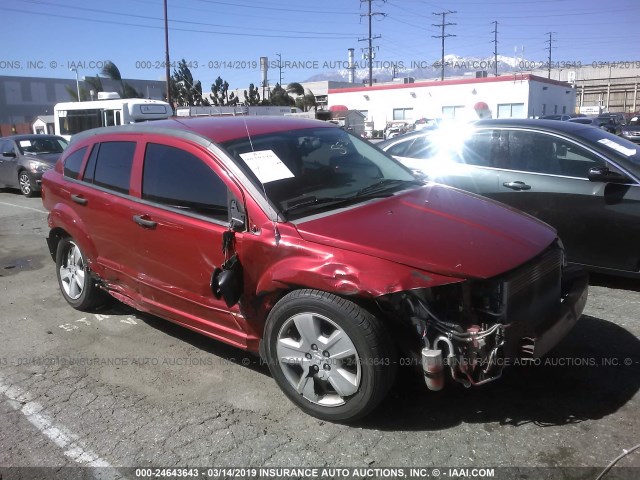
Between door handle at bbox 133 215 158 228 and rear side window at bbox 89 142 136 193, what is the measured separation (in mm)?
328

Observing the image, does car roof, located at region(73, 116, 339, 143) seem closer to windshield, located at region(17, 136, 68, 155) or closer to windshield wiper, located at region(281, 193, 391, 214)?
windshield wiper, located at region(281, 193, 391, 214)

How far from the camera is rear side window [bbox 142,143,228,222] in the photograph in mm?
3498

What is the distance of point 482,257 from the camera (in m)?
2.91

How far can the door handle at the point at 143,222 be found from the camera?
149 inches

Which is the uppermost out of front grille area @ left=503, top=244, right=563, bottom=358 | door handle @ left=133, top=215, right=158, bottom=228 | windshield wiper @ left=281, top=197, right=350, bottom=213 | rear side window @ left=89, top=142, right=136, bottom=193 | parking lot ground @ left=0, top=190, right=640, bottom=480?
rear side window @ left=89, top=142, right=136, bottom=193

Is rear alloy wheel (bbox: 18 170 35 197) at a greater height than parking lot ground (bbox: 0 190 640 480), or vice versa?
rear alloy wheel (bbox: 18 170 35 197)

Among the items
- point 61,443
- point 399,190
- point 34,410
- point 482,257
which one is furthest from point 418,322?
point 34,410

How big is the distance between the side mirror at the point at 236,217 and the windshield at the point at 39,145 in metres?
12.5

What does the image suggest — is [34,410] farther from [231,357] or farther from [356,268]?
[356,268]

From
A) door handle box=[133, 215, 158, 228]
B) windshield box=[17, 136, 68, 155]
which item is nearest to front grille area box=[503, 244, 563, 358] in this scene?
door handle box=[133, 215, 158, 228]

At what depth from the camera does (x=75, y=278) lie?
16.3 ft

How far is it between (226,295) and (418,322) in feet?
3.86

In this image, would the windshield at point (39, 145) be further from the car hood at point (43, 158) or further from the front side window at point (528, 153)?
the front side window at point (528, 153)

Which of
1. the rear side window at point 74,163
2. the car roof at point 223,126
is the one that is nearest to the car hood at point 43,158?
the rear side window at point 74,163
